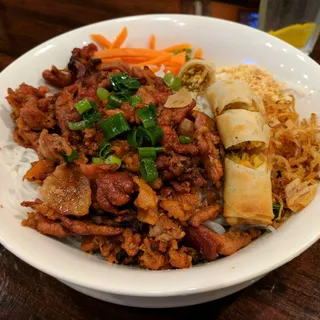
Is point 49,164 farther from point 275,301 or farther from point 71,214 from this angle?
point 275,301

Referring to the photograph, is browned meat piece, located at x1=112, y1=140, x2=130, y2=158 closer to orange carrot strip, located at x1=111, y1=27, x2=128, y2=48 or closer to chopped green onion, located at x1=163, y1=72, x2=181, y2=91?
chopped green onion, located at x1=163, y1=72, x2=181, y2=91

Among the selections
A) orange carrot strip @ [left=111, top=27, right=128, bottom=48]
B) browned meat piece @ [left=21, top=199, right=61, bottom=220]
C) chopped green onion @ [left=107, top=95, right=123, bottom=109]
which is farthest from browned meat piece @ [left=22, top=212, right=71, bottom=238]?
orange carrot strip @ [left=111, top=27, right=128, bottom=48]

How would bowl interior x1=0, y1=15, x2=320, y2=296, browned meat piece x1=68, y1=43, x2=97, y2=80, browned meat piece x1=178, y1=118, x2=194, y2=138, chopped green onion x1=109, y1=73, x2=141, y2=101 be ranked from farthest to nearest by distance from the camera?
browned meat piece x1=68, y1=43, x2=97, y2=80, chopped green onion x1=109, y1=73, x2=141, y2=101, browned meat piece x1=178, y1=118, x2=194, y2=138, bowl interior x1=0, y1=15, x2=320, y2=296

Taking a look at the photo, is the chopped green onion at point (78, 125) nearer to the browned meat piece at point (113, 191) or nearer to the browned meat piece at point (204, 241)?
the browned meat piece at point (113, 191)

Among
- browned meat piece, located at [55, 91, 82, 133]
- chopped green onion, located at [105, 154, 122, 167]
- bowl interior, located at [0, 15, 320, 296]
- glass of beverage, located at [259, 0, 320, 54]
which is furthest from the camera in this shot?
glass of beverage, located at [259, 0, 320, 54]

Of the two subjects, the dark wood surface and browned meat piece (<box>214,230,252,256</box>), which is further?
the dark wood surface

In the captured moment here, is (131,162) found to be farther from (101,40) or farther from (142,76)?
(101,40)

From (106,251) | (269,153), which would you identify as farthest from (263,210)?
(106,251)
